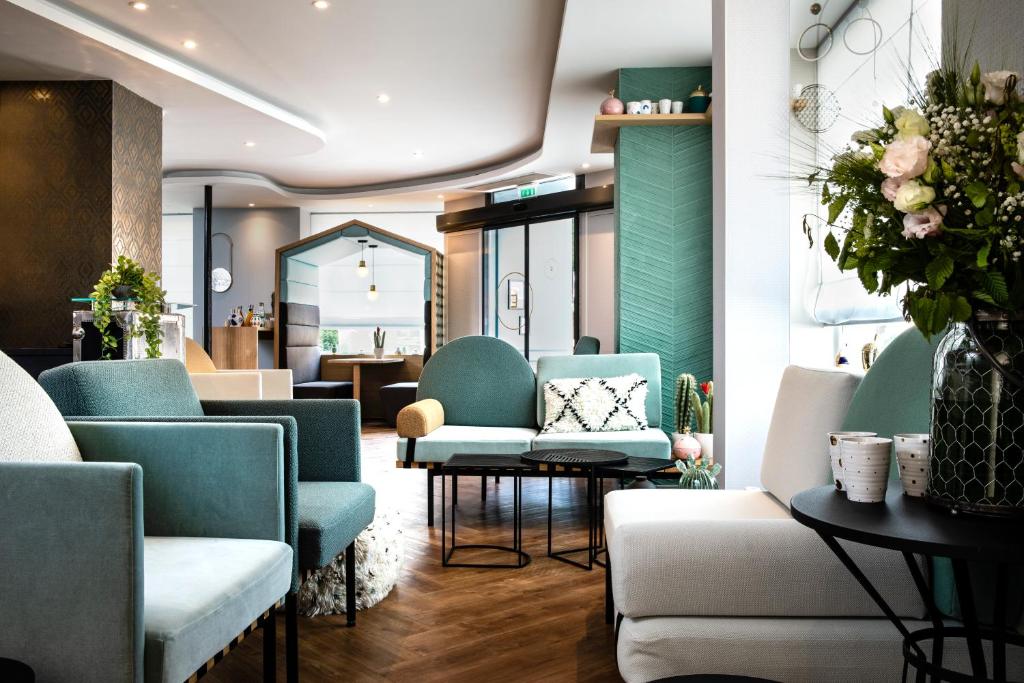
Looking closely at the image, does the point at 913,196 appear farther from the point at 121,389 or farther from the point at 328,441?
the point at 121,389

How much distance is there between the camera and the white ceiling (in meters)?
5.18

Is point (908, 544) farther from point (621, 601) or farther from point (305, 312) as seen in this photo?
point (305, 312)

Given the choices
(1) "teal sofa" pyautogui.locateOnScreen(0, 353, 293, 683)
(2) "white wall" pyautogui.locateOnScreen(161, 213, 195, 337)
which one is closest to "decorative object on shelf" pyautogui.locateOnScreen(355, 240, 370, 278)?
(2) "white wall" pyautogui.locateOnScreen(161, 213, 195, 337)

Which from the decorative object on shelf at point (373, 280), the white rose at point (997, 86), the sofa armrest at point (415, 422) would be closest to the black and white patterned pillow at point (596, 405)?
the sofa armrest at point (415, 422)

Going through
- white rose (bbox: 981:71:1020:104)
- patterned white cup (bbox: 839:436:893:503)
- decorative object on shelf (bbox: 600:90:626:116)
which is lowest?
patterned white cup (bbox: 839:436:893:503)

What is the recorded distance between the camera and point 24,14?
16.0 feet

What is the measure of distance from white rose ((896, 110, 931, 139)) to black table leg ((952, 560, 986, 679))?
661mm

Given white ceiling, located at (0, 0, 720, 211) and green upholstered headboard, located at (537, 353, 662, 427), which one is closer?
green upholstered headboard, located at (537, 353, 662, 427)

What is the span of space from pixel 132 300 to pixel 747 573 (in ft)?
12.6

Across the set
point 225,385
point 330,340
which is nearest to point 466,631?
point 225,385

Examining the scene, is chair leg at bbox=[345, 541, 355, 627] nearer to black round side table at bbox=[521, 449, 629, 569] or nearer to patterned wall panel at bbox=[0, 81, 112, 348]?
black round side table at bbox=[521, 449, 629, 569]

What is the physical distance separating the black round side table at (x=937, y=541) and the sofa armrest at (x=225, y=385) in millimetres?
4318

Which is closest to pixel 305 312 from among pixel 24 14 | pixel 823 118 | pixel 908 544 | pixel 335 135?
pixel 335 135

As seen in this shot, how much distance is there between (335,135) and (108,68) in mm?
2802
